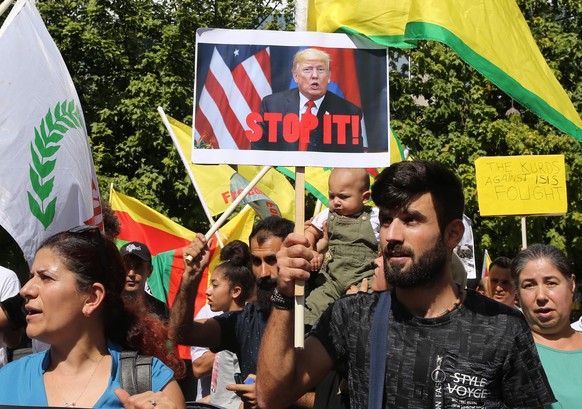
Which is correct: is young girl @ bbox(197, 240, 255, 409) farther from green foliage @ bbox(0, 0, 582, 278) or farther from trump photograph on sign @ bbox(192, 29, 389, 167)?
green foliage @ bbox(0, 0, 582, 278)

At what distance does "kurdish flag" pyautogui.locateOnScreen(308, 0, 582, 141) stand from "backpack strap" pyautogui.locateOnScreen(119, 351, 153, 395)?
1454 millimetres

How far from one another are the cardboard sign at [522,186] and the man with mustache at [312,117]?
427 cm

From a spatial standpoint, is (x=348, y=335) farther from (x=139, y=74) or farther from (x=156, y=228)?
(x=139, y=74)

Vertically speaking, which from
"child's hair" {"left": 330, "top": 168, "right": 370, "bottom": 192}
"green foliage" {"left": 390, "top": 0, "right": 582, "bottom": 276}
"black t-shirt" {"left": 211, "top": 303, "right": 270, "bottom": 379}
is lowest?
"black t-shirt" {"left": 211, "top": 303, "right": 270, "bottom": 379}

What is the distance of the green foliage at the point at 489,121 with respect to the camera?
16734 mm

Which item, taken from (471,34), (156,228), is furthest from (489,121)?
(471,34)

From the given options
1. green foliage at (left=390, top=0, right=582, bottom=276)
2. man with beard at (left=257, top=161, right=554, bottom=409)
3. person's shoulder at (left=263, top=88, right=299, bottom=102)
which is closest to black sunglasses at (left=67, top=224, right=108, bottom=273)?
man with beard at (left=257, top=161, right=554, bottom=409)

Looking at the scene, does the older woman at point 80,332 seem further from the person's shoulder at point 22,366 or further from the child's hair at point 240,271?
the child's hair at point 240,271

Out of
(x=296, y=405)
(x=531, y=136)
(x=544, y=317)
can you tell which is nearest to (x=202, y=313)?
(x=296, y=405)

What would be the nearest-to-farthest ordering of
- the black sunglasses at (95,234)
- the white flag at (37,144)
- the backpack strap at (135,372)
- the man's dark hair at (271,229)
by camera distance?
the backpack strap at (135,372) → the black sunglasses at (95,234) → the man's dark hair at (271,229) → the white flag at (37,144)

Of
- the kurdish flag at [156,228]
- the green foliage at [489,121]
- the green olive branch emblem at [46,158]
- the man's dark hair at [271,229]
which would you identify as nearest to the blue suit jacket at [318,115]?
the man's dark hair at [271,229]

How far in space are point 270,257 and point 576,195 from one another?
41.7 ft

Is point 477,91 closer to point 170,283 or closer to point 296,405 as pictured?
point 170,283

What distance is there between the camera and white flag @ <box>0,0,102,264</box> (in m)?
5.27
